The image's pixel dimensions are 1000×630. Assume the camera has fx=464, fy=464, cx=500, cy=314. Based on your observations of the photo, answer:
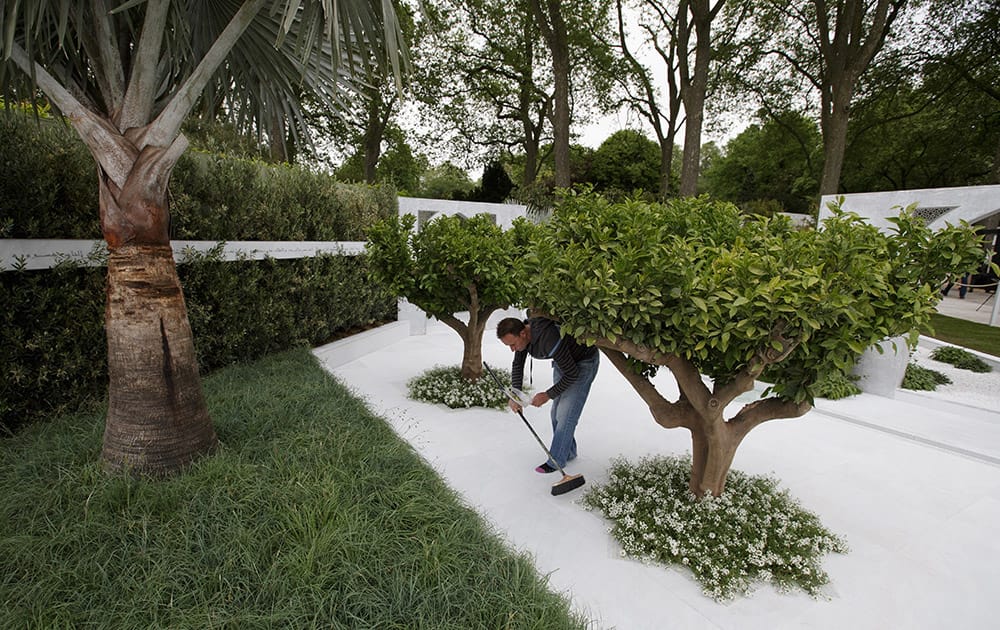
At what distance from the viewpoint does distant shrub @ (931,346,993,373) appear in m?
8.31

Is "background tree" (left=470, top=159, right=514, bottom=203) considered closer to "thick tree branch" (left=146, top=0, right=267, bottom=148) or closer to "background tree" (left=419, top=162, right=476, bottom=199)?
"background tree" (left=419, top=162, right=476, bottom=199)

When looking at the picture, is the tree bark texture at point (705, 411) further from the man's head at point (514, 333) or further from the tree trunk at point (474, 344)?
the tree trunk at point (474, 344)

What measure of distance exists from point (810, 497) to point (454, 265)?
13.4 ft

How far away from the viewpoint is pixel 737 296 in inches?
98.0

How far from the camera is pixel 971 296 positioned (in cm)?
1838

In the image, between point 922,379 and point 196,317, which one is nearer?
point 196,317

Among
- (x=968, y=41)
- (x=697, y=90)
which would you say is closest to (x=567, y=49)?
(x=697, y=90)

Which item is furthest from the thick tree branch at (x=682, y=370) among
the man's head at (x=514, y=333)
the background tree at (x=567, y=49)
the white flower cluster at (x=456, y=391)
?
the background tree at (x=567, y=49)

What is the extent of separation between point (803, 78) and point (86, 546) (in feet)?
82.9

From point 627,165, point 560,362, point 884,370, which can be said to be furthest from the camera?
A: point 627,165

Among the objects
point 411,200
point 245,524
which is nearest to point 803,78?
point 411,200

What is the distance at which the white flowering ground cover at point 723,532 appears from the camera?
9.32 ft

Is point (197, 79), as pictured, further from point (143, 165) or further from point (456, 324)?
point (456, 324)

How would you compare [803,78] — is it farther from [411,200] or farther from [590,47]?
[411,200]
